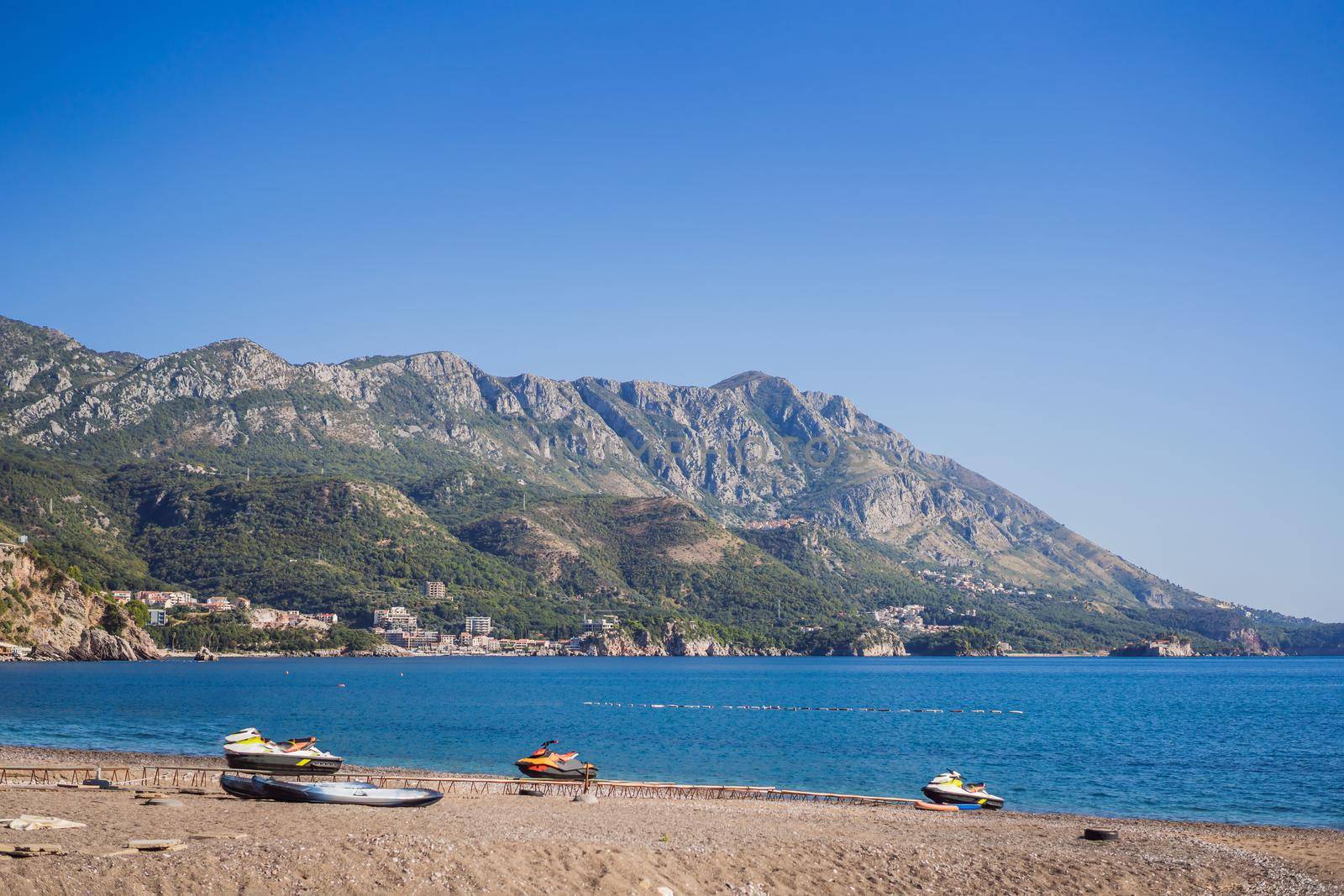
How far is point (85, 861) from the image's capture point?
1950cm

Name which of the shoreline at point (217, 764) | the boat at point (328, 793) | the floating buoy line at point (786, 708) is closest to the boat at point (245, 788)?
the boat at point (328, 793)

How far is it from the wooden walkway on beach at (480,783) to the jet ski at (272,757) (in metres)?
0.42

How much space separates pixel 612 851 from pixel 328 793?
995 cm

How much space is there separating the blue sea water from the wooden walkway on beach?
6.26 meters

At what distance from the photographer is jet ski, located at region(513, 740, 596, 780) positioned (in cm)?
3975

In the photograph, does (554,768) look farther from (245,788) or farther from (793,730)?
(793,730)

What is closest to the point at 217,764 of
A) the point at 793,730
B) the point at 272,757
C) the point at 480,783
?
the point at 272,757

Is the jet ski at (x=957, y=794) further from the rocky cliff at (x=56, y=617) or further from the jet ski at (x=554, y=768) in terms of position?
the rocky cliff at (x=56, y=617)

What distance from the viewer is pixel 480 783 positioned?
126 ft

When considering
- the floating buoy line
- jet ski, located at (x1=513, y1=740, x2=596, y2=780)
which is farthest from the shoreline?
the floating buoy line

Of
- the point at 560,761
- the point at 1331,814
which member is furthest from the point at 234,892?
the point at 1331,814

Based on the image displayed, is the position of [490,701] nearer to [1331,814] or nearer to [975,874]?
[1331,814]

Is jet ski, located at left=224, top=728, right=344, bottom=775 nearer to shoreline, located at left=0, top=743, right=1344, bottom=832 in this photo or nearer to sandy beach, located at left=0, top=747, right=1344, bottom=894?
shoreline, located at left=0, top=743, right=1344, bottom=832

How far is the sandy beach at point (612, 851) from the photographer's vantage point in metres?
20.1
